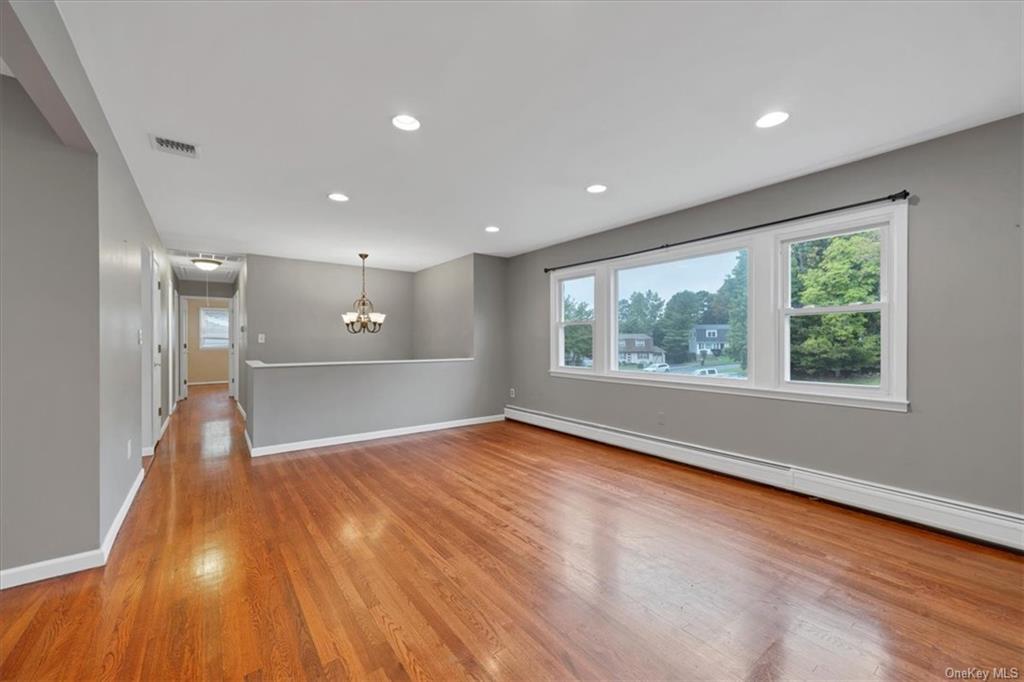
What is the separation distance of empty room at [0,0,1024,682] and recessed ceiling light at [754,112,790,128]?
1.0 inches

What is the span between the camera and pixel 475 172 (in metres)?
3.21

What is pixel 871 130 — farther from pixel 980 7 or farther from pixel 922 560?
pixel 922 560

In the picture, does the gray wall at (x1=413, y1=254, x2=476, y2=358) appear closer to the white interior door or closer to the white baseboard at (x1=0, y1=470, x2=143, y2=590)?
the white interior door

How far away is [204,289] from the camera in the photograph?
29.4ft

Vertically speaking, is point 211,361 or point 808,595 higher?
point 211,361

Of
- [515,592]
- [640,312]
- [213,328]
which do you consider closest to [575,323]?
[640,312]

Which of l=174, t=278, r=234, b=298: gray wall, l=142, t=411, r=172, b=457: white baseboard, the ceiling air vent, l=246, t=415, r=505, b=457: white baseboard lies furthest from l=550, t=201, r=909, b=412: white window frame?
l=174, t=278, r=234, b=298: gray wall

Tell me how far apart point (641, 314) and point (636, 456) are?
5.19ft

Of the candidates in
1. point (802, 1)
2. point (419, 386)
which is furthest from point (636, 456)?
point (802, 1)

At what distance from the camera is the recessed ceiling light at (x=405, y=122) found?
2422 mm

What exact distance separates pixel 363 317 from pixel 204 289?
5570 millimetres

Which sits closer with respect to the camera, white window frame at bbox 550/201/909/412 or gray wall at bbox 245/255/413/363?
white window frame at bbox 550/201/909/412

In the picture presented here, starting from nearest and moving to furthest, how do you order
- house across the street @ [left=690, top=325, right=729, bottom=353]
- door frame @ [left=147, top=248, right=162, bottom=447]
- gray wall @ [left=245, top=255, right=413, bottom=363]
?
house across the street @ [left=690, top=325, right=729, bottom=353], door frame @ [left=147, top=248, right=162, bottom=447], gray wall @ [left=245, top=255, right=413, bottom=363]

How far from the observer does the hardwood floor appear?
63.2 inches
